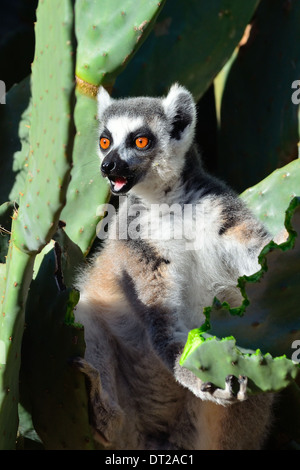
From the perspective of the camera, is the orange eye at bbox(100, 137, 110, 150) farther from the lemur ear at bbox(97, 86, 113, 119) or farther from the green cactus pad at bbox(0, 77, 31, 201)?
the green cactus pad at bbox(0, 77, 31, 201)

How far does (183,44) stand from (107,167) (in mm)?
1110

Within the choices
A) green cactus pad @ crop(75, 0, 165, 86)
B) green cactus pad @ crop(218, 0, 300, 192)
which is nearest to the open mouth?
green cactus pad @ crop(75, 0, 165, 86)

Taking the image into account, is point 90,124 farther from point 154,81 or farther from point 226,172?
point 226,172

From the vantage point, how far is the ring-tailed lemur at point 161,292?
2.51 metres

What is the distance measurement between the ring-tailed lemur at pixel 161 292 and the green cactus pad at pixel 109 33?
30 cm

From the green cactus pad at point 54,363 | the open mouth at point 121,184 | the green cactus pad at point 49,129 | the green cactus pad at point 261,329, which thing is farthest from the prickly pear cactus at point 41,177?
the open mouth at point 121,184

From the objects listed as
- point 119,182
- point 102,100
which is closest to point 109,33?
point 102,100

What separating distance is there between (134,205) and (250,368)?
A: 107cm

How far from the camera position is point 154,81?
3.35 metres

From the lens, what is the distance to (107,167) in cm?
252

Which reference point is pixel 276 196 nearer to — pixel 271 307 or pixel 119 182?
pixel 119 182

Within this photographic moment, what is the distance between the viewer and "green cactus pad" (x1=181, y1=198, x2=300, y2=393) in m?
1.85

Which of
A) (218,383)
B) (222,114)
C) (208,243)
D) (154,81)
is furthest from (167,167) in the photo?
(222,114)
